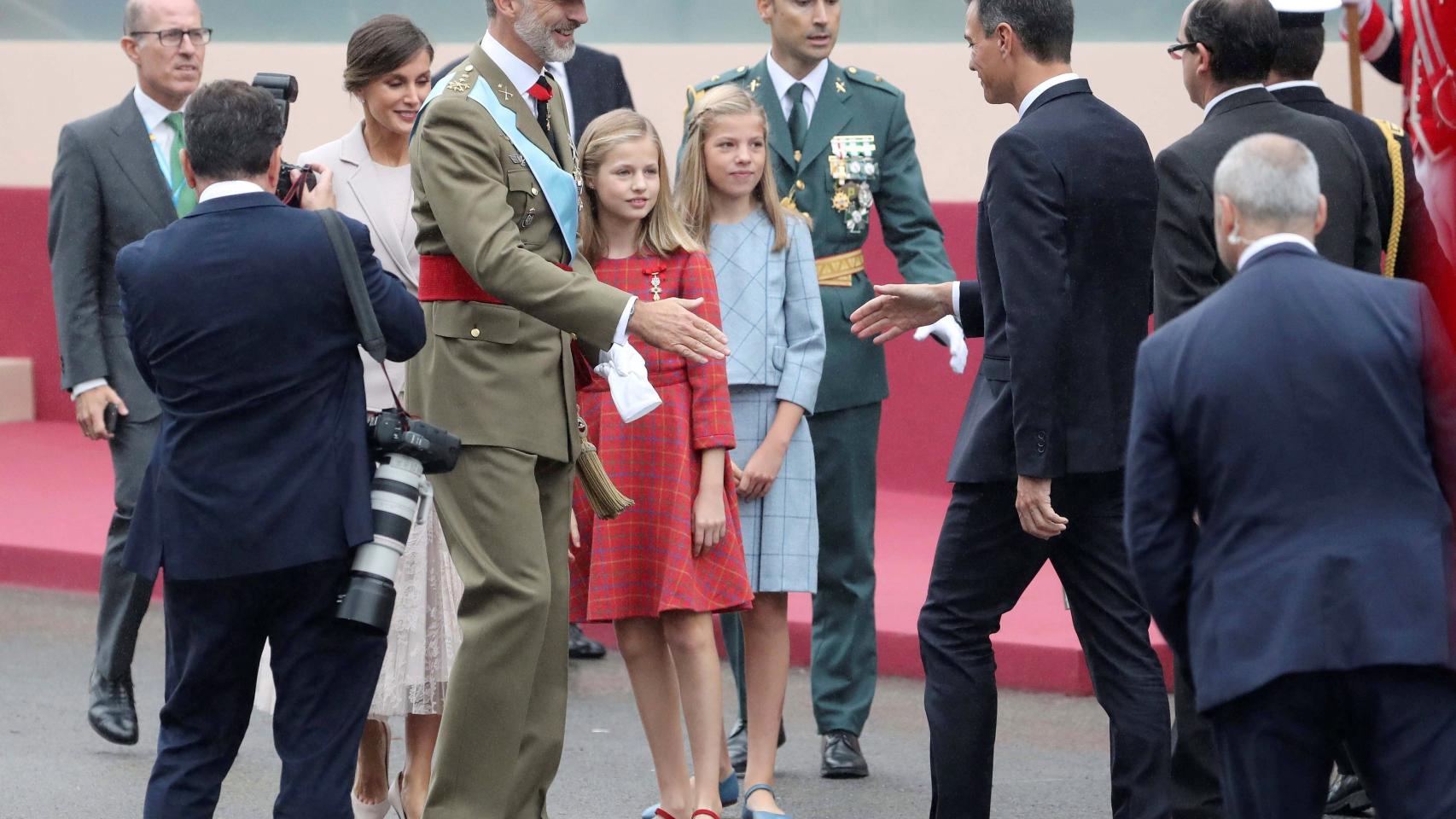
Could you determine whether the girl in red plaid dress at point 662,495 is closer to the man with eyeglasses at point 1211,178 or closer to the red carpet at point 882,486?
the man with eyeglasses at point 1211,178

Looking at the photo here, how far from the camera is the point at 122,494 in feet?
18.2

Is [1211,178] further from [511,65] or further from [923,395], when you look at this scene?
[923,395]

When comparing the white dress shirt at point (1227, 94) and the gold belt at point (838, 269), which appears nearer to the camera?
the white dress shirt at point (1227, 94)

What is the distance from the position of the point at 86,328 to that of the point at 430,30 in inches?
154

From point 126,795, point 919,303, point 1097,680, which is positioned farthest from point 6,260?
point 1097,680

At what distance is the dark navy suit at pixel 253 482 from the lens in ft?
11.6

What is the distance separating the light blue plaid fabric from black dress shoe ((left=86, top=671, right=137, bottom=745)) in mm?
1887

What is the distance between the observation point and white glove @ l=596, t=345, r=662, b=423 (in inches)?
160

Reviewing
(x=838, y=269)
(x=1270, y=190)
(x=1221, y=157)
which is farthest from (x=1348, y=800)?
(x=1270, y=190)

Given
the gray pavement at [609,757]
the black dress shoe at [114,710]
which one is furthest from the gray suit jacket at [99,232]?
the gray pavement at [609,757]

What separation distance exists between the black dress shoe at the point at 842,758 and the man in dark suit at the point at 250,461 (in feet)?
5.95

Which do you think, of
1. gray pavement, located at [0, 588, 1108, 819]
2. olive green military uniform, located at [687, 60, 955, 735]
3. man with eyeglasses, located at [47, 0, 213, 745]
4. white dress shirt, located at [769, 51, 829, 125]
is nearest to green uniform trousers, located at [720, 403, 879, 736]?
olive green military uniform, located at [687, 60, 955, 735]

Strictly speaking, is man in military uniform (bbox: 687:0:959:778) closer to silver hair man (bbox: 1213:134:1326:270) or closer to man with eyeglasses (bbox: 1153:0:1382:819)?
man with eyeglasses (bbox: 1153:0:1382:819)

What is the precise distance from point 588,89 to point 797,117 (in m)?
1.59
